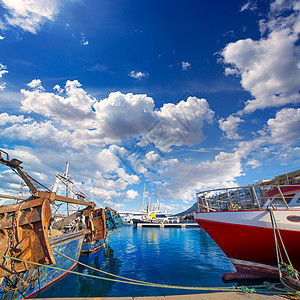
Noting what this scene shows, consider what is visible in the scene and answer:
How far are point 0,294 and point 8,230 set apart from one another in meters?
2.95

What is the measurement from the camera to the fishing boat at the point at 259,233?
927 cm

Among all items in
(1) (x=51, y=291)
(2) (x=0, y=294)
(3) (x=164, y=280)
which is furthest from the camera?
(3) (x=164, y=280)

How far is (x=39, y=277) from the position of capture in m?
9.14

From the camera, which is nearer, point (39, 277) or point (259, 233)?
point (39, 277)

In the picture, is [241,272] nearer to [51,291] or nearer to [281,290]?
[281,290]

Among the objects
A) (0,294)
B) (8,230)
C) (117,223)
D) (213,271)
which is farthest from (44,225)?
(117,223)

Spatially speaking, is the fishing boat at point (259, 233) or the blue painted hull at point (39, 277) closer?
the blue painted hull at point (39, 277)

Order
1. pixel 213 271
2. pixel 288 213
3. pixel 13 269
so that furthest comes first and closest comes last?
pixel 213 271, pixel 288 213, pixel 13 269

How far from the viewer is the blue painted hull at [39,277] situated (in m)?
6.62

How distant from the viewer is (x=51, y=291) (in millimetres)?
10258

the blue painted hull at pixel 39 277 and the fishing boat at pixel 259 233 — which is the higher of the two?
the fishing boat at pixel 259 233

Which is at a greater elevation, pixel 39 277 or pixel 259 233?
pixel 259 233

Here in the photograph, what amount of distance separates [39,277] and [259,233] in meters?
12.0

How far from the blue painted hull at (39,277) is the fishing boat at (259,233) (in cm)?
976
